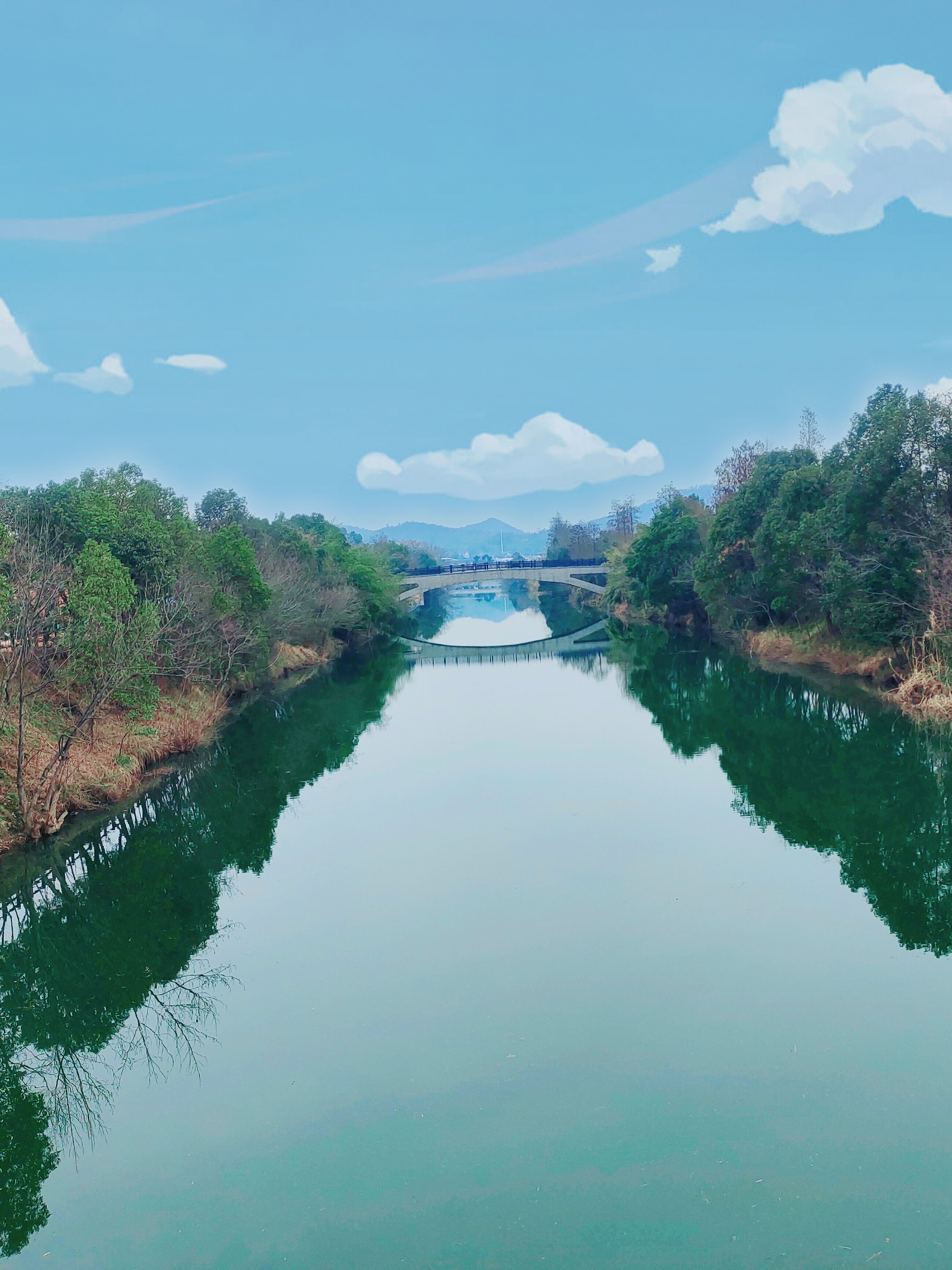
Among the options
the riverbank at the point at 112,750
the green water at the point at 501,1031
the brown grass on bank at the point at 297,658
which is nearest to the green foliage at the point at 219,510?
the brown grass on bank at the point at 297,658

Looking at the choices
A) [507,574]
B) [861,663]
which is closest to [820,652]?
[861,663]

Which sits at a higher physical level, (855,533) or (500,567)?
(500,567)

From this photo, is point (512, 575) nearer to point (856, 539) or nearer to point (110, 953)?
point (856, 539)

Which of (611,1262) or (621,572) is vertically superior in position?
(621,572)

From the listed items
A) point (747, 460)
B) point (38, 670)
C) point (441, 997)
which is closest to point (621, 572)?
point (747, 460)

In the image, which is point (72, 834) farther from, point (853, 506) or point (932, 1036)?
point (853, 506)

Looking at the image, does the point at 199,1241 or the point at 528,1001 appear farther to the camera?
the point at 528,1001
